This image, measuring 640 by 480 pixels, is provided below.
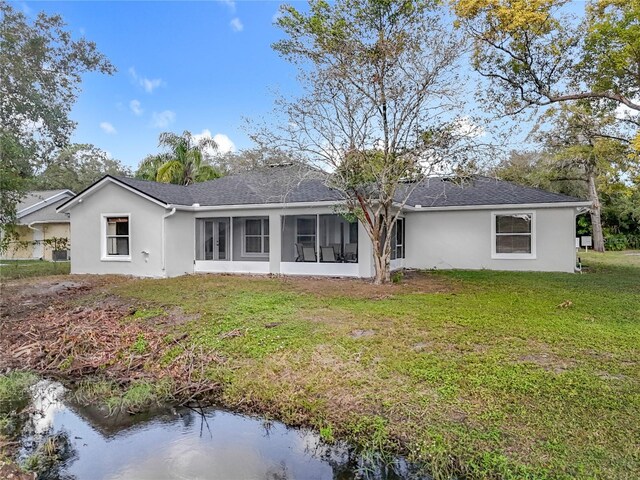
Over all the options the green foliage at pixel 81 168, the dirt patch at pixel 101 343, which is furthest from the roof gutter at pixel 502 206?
the green foliage at pixel 81 168

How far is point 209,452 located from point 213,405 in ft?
3.47

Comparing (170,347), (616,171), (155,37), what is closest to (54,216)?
(155,37)

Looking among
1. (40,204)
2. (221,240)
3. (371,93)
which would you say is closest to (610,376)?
(371,93)

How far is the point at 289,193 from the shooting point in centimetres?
1490

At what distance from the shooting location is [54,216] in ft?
86.5

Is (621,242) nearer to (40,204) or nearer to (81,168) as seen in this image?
(40,204)

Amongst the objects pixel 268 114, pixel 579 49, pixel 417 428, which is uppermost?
pixel 579 49

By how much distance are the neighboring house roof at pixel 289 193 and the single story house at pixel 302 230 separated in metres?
0.05

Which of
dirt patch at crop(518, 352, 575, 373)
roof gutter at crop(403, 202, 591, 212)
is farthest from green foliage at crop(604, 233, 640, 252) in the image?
dirt patch at crop(518, 352, 575, 373)

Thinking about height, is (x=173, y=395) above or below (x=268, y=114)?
below

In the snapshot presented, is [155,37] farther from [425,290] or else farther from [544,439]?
[544,439]

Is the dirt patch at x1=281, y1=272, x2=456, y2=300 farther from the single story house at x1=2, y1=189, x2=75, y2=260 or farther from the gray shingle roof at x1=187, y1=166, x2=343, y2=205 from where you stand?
the single story house at x1=2, y1=189, x2=75, y2=260

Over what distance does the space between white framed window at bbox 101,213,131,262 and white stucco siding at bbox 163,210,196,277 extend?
1.67m

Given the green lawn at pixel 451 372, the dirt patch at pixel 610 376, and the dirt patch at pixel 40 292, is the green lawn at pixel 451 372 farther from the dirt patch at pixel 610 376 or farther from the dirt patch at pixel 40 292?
the dirt patch at pixel 40 292
